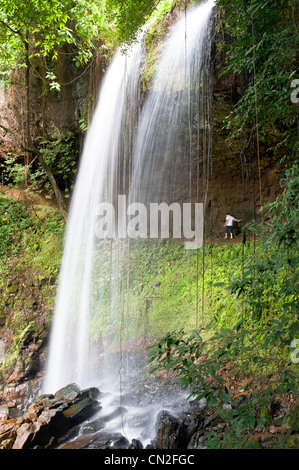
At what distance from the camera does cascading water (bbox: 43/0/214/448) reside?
20.9 ft

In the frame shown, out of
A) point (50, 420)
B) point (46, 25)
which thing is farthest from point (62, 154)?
point (50, 420)

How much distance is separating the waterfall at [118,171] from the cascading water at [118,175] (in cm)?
2

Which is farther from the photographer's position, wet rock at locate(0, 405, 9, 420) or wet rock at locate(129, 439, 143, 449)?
wet rock at locate(0, 405, 9, 420)

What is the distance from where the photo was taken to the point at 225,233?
304 inches

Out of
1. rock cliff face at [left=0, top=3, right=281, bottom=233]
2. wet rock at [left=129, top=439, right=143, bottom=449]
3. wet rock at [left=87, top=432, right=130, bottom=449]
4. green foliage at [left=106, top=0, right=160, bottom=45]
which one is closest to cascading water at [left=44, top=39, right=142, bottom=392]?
green foliage at [left=106, top=0, right=160, bottom=45]

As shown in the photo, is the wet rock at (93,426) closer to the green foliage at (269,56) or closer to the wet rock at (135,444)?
the wet rock at (135,444)

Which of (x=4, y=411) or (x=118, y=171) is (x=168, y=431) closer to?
(x=4, y=411)

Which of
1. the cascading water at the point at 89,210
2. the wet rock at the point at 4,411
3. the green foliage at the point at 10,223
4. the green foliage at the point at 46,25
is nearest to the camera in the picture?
the wet rock at the point at 4,411

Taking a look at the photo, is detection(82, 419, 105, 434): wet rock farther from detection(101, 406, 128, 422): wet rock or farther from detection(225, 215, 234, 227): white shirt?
detection(225, 215, 234, 227): white shirt

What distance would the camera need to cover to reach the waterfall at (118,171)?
6422 millimetres

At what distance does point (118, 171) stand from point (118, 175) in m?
0.11

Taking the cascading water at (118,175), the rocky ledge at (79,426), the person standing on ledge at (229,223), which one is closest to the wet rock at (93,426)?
the rocky ledge at (79,426)

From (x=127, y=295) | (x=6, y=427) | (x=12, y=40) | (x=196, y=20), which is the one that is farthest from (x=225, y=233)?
(x=12, y=40)

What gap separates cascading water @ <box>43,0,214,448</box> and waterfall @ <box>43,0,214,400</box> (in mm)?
23
